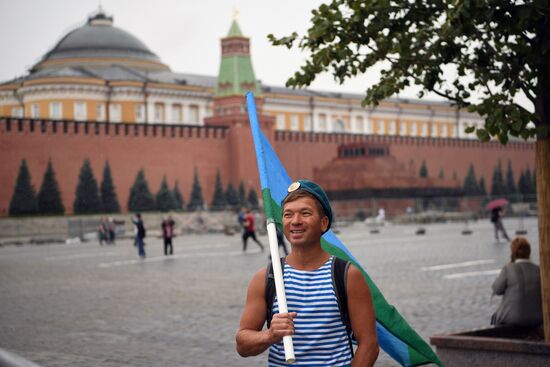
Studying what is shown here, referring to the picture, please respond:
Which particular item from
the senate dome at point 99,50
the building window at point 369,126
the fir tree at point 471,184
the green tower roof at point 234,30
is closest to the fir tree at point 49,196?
the green tower roof at point 234,30

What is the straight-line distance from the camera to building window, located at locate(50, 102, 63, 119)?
6044 centimetres

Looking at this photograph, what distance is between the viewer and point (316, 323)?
8.76ft

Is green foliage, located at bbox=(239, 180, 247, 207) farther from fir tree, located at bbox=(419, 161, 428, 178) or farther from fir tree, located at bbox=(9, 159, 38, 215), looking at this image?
fir tree, located at bbox=(419, 161, 428, 178)

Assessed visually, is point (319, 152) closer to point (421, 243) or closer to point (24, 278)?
point (421, 243)

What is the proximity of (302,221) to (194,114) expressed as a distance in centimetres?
6592

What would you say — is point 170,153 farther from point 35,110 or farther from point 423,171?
point 35,110

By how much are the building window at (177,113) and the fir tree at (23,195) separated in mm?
25748

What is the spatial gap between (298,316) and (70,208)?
40.9 metres

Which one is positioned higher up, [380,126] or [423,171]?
[380,126]

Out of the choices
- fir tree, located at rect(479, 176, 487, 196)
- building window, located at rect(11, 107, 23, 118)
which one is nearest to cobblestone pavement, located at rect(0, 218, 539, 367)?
fir tree, located at rect(479, 176, 487, 196)

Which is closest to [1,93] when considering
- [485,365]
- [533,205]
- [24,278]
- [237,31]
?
[237,31]

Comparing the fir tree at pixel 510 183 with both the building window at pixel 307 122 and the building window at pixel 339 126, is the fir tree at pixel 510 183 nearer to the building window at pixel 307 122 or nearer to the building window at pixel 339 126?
the building window at pixel 307 122

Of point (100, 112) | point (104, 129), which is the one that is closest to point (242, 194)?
point (104, 129)

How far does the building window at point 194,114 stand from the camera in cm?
6800
